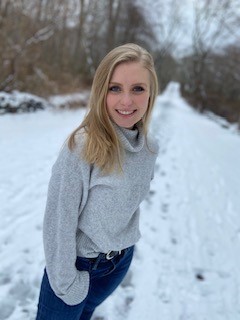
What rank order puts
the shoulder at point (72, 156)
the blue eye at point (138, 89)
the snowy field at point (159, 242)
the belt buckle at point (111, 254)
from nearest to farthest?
the shoulder at point (72, 156), the blue eye at point (138, 89), the belt buckle at point (111, 254), the snowy field at point (159, 242)

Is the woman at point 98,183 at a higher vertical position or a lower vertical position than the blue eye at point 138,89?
lower

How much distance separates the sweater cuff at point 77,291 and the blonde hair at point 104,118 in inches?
16.9

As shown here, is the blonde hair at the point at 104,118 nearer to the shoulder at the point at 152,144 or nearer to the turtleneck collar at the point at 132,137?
the turtleneck collar at the point at 132,137

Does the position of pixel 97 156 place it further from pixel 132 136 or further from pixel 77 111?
pixel 77 111

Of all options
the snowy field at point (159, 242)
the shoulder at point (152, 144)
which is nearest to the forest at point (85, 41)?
the snowy field at point (159, 242)

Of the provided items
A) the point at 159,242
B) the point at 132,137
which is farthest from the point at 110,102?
the point at 159,242

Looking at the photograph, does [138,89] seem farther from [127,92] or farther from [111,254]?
[111,254]

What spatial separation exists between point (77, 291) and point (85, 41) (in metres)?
19.3

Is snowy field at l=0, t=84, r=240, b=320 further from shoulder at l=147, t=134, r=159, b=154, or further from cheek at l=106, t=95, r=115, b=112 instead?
cheek at l=106, t=95, r=115, b=112

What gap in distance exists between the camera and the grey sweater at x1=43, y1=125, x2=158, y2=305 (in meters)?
1.18

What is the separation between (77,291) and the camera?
1.25 meters

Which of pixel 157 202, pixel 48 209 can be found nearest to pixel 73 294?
pixel 48 209

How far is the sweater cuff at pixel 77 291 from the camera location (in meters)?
1.24

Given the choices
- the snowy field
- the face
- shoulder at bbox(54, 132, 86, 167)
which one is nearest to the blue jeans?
shoulder at bbox(54, 132, 86, 167)
